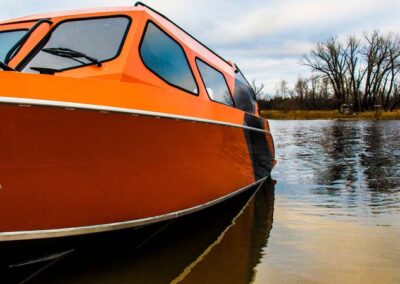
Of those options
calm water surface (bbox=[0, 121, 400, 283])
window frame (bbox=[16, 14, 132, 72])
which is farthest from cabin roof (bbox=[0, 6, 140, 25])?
calm water surface (bbox=[0, 121, 400, 283])

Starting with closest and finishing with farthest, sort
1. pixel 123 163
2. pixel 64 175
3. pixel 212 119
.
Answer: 1. pixel 64 175
2. pixel 123 163
3. pixel 212 119

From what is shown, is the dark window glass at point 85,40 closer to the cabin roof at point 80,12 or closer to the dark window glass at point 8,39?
the cabin roof at point 80,12

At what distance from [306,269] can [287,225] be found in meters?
1.41

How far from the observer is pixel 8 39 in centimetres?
449

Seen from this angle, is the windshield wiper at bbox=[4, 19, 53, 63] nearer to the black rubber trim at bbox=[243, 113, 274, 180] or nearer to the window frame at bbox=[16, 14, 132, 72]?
the window frame at bbox=[16, 14, 132, 72]

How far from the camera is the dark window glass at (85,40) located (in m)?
3.78

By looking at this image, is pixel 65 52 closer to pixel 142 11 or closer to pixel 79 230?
pixel 142 11

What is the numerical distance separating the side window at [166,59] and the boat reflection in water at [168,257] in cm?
143

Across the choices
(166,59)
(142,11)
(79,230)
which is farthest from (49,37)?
(79,230)

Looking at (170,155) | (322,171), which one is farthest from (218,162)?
(322,171)

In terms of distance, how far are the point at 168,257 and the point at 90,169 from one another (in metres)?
1.22

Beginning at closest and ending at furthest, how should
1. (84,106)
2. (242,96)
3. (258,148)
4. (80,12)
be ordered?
(84,106) → (80,12) → (258,148) → (242,96)

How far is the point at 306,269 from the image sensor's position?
3498 mm

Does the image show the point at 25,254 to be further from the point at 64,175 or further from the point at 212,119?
the point at 212,119
